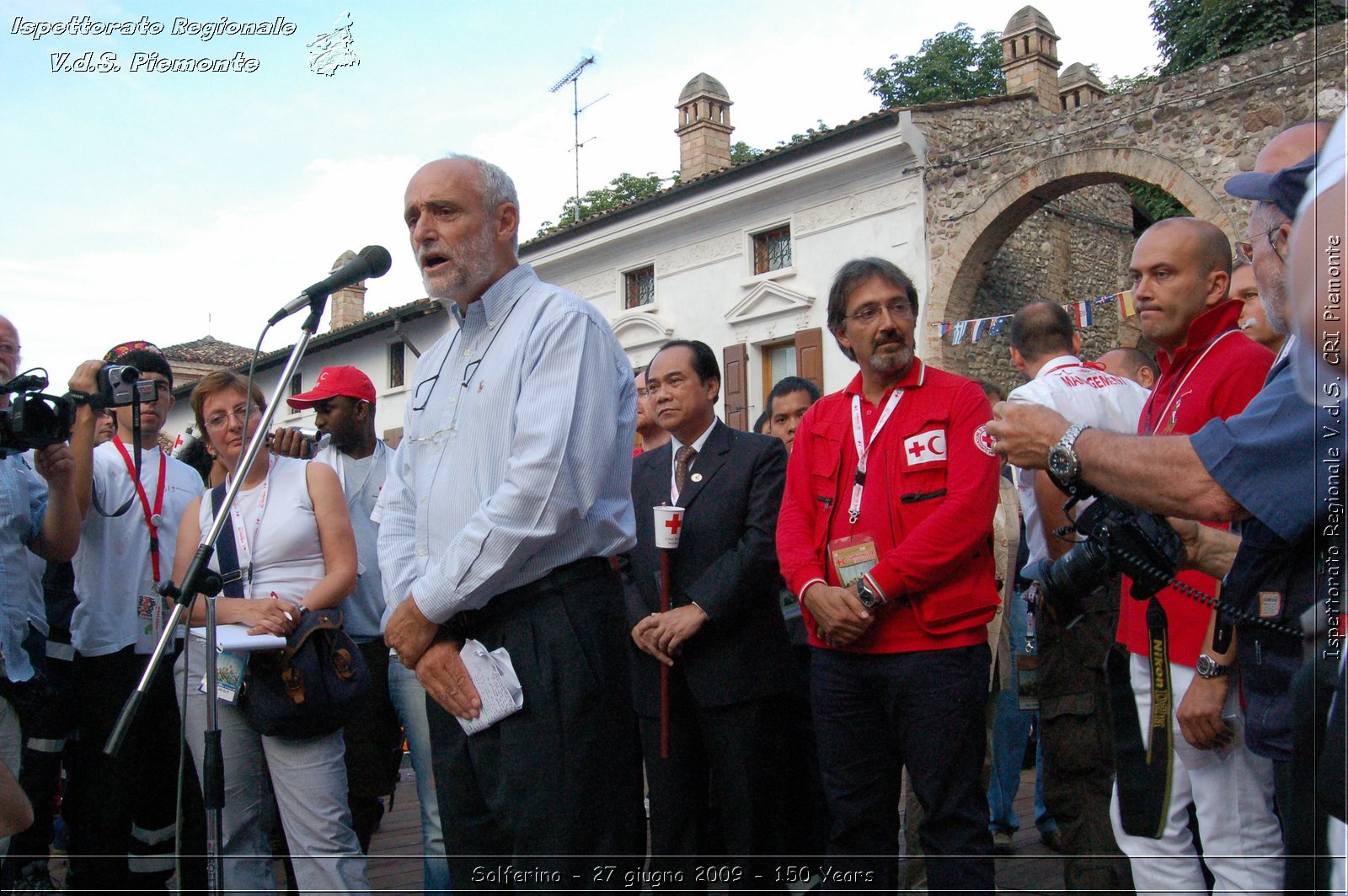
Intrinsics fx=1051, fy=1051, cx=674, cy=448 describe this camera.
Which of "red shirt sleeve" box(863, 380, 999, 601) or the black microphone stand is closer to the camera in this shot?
the black microphone stand

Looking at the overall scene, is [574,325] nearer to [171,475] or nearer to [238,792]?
[238,792]

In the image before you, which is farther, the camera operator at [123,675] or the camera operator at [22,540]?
the camera operator at [123,675]

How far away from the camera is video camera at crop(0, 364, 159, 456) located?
3145mm

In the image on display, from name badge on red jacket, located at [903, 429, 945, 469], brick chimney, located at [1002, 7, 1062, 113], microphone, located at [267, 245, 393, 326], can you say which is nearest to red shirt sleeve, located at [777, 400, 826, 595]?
name badge on red jacket, located at [903, 429, 945, 469]

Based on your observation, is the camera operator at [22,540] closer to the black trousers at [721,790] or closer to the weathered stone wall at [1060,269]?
the black trousers at [721,790]

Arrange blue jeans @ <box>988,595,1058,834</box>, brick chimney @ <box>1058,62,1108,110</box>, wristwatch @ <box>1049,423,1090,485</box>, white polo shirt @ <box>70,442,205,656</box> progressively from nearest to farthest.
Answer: wristwatch @ <box>1049,423,1090,485</box> → white polo shirt @ <box>70,442,205,656</box> → blue jeans @ <box>988,595,1058,834</box> → brick chimney @ <box>1058,62,1108,110</box>

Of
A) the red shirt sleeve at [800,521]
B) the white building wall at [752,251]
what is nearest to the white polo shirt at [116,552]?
the red shirt sleeve at [800,521]

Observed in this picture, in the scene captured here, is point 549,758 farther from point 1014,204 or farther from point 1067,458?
point 1014,204

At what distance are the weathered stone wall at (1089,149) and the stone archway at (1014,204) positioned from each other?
0.02 metres

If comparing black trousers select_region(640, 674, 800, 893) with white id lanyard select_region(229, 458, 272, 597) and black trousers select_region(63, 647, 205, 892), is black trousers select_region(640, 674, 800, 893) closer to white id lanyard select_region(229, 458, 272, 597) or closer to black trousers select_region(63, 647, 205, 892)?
white id lanyard select_region(229, 458, 272, 597)

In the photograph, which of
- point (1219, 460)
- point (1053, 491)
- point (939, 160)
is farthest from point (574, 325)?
point (939, 160)

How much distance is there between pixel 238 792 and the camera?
11.8ft

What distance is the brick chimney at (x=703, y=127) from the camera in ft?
70.0

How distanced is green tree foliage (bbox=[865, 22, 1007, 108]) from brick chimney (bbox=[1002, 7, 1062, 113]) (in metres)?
3.83
